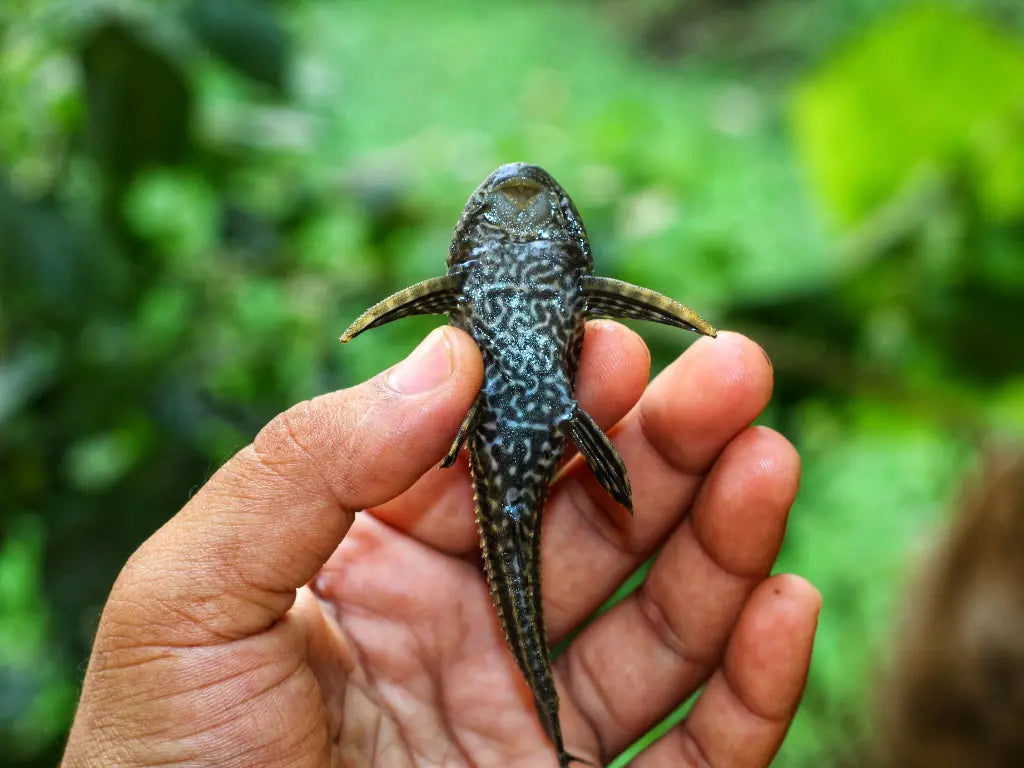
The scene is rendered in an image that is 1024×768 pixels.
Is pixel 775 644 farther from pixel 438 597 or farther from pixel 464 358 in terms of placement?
pixel 464 358

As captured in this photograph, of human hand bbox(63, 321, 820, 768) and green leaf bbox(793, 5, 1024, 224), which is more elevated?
green leaf bbox(793, 5, 1024, 224)

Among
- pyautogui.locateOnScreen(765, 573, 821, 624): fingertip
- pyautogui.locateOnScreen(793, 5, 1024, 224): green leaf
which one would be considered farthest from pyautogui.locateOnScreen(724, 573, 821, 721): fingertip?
pyautogui.locateOnScreen(793, 5, 1024, 224): green leaf

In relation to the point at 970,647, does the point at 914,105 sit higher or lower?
higher

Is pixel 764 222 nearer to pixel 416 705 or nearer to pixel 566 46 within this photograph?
pixel 566 46

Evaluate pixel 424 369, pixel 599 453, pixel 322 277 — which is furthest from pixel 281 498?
pixel 322 277

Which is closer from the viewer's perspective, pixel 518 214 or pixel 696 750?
pixel 518 214

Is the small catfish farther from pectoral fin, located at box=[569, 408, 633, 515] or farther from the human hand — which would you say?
the human hand

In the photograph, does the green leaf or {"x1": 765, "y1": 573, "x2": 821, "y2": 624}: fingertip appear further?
the green leaf
